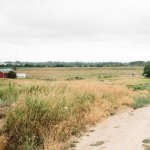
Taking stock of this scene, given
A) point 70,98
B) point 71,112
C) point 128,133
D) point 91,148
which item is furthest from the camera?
point 70,98

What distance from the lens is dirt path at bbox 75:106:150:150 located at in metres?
9.99

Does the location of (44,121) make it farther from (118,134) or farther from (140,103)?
(140,103)

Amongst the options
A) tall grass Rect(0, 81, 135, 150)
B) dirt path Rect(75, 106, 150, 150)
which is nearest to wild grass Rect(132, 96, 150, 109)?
dirt path Rect(75, 106, 150, 150)

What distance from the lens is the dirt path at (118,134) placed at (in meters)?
9.99

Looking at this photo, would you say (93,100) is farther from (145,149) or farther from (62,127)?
(145,149)

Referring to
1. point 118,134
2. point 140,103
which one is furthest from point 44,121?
point 140,103

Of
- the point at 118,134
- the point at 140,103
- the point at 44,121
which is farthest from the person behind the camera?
the point at 140,103

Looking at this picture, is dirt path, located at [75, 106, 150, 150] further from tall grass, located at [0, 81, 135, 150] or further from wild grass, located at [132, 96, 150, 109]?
wild grass, located at [132, 96, 150, 109]

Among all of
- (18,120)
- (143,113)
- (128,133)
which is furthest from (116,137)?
(143,113)

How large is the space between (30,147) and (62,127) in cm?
204

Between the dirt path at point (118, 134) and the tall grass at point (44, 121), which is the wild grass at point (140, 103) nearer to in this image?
the dirt path at point (118, 134)

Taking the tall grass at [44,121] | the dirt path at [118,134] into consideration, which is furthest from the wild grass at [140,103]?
the tall grass at [44,121]

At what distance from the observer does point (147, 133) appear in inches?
451

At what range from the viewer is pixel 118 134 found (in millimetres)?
11547
